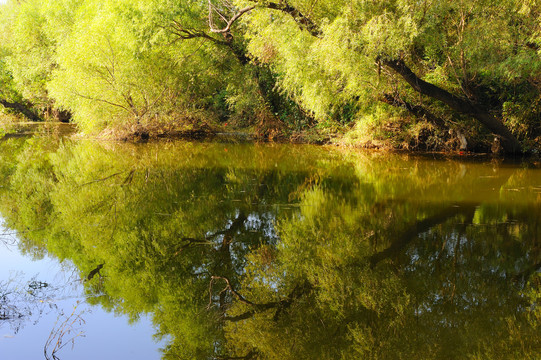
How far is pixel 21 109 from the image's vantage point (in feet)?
111

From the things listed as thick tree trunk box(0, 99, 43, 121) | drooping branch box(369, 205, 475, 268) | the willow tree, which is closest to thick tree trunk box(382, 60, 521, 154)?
the willow tree

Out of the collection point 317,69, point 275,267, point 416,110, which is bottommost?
point 275,267

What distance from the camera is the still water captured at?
4277 mm

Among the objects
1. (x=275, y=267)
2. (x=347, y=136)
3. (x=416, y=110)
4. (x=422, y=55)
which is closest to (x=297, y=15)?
(x=422, y=55)

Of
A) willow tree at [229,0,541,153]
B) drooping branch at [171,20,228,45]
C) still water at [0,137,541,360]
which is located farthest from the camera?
drooping branch at [171,20,228,45]

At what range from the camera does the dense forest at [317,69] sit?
1297 centimetres

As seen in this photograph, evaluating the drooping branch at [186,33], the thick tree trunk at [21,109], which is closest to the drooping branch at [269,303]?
the drooping branch at [186,33]

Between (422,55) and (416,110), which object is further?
(422,55)

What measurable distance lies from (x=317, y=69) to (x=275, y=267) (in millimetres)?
10391

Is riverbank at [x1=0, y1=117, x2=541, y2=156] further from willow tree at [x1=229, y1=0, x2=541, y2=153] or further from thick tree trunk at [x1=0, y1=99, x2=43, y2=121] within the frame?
thick tree trunk at [x1=0, y1=99, x2=43, y2=121]

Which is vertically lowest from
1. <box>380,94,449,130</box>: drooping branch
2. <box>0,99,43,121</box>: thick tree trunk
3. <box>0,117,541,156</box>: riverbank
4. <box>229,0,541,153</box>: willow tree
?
<box>0,99,43,121</box>: thick tree trunk

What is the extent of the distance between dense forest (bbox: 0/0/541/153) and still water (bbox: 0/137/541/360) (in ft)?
12.8

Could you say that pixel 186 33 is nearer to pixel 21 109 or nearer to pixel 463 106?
pixel 463 106

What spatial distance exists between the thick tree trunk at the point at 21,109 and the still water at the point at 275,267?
24014 mm
